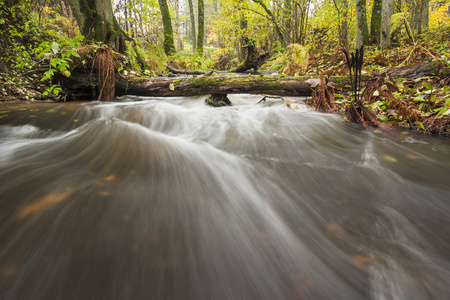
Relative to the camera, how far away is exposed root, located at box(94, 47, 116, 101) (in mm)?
4508

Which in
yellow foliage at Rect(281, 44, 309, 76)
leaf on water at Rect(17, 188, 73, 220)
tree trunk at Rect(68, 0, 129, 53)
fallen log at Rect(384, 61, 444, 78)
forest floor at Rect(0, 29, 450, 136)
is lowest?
leaf on water at Rect(17, 188, 73, 220)

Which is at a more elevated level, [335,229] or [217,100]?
[217,100]

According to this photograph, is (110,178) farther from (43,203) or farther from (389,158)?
(389,158)

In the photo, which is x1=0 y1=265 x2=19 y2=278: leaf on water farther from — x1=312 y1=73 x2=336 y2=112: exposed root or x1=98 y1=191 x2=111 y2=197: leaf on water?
x1=312 y1=73 x2=336 y2=112: exposed root

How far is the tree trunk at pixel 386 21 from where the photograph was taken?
23.5ft

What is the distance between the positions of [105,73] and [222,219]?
4559mm

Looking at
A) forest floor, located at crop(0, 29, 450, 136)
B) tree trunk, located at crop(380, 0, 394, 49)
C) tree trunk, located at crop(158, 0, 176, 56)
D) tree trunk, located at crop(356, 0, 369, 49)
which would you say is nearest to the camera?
forest floor, located at crop(0, 29, 450, 136)

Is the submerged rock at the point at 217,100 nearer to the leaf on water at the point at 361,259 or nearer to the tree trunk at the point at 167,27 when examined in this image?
the leaf on water at the point at 361,259

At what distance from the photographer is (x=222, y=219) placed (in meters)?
1.45

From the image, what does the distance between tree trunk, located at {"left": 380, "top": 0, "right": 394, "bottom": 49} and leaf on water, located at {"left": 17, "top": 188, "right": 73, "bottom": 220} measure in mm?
9686

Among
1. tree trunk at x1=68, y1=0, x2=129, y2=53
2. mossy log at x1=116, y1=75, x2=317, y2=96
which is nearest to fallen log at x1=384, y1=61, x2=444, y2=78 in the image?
mossy log at x1=116, y1=75, x2=317, y2=96

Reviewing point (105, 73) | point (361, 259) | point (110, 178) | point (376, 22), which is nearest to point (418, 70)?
point (361, 259)

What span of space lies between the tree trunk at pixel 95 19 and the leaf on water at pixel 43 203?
5.53 metres

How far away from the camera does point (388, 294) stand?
0.97 m
